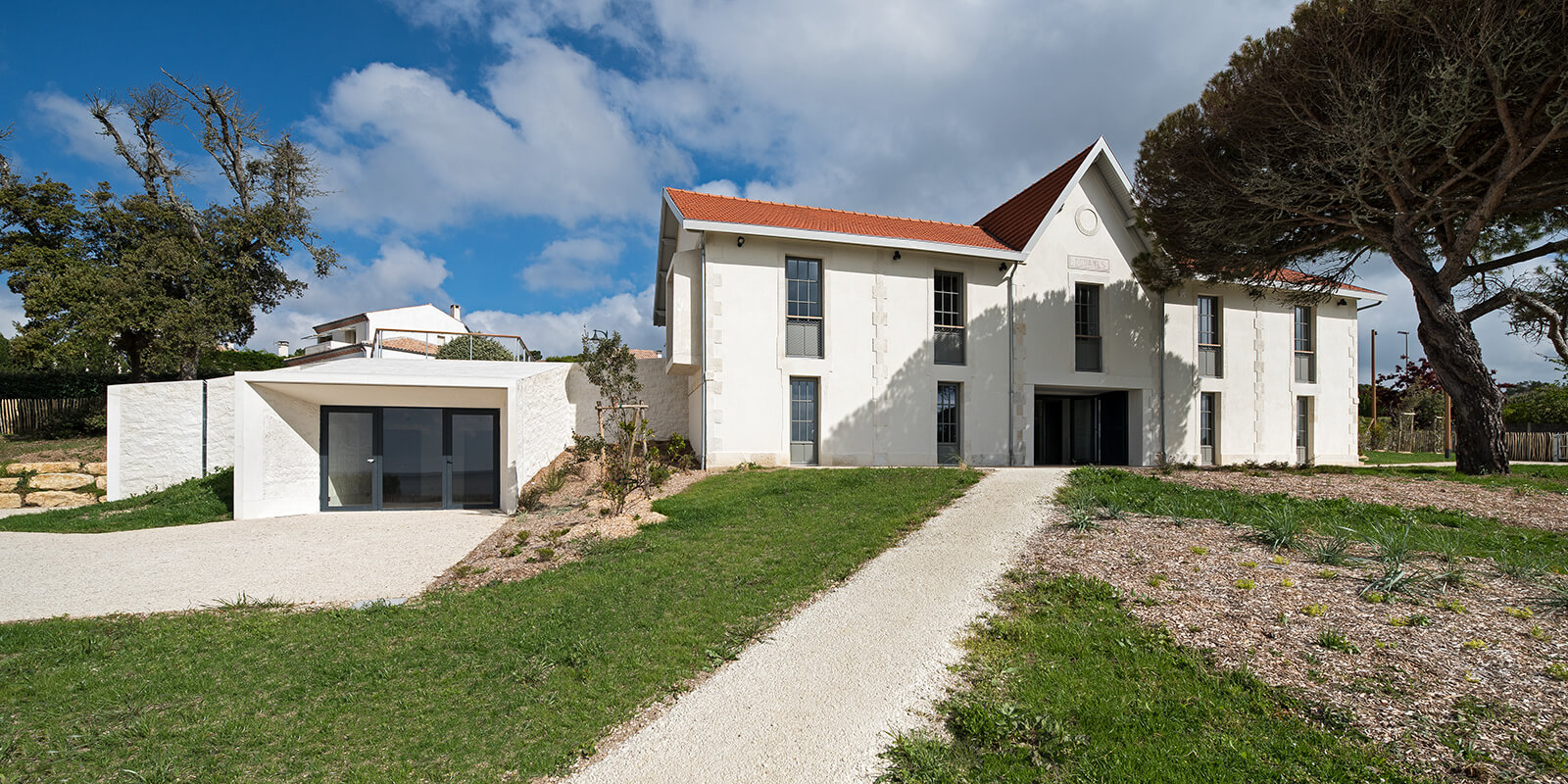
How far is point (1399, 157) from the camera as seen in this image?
11.9 metres

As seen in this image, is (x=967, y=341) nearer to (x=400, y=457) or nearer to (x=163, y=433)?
(x=400, y=457)

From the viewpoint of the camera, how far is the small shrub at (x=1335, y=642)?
440 cm

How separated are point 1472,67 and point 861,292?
11515mm

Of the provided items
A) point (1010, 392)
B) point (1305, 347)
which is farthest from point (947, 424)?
point (1305, 347)

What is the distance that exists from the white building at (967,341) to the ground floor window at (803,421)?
0.05 m

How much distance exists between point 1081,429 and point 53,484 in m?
27.2

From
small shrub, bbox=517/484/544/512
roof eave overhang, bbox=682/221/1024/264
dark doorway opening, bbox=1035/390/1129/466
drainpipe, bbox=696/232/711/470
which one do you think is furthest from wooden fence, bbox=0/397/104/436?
dark doorway opening, bbox=1035/390/1129/466

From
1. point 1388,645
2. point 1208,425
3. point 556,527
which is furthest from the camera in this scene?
point 1208,425

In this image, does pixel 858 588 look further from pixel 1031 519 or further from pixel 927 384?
pixel 927 384

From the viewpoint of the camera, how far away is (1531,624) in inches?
180

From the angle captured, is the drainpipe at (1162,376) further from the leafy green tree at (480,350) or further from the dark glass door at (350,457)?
the dark glass door at (350,457)

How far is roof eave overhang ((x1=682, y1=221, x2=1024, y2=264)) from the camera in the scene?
1558 cm

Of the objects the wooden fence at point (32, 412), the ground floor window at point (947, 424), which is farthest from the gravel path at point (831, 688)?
the wooden fence at point (32, 412)

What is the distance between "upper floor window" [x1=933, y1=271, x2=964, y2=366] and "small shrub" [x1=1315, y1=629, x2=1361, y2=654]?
13.2 m
